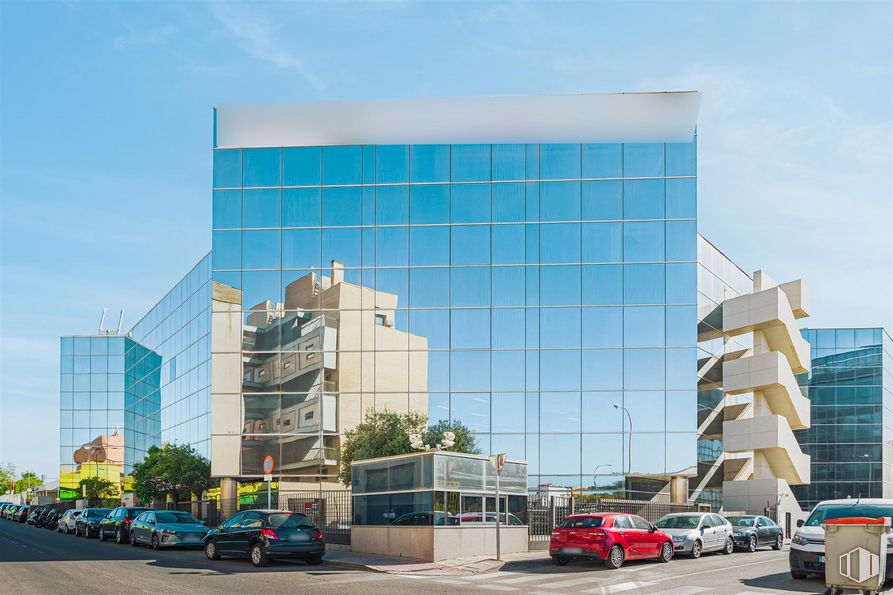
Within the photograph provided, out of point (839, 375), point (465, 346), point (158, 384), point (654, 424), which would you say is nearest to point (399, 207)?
point (465, 346)

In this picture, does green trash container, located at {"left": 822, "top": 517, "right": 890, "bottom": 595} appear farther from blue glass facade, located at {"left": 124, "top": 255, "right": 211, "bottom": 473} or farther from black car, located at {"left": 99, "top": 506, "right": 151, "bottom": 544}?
blue glass facade, located at {"left": 124, "top": 255, "right": 211, "bottom": 473}

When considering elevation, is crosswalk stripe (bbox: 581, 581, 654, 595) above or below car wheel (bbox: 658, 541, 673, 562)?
above

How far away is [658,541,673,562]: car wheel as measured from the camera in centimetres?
2619

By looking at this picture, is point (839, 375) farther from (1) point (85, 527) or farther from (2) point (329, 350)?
(1) point (85, 527)

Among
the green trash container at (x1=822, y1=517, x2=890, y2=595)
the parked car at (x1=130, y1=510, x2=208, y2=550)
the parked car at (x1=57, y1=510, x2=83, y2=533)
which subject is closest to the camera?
the green trash container at (x1=822, y1=517, x2=890, y2=595)

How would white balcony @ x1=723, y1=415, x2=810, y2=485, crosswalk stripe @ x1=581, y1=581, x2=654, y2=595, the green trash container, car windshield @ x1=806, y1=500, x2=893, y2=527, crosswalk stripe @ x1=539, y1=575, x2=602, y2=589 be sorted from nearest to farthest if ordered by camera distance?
the green trash container
crosswalk stripe @ x1=581, y1=581, x2=654, y2=595
crosswalk stripe @ x1=539, y1=575, x2=602, y2=589
car windshield @ x1=806, y1=500, x2=893, y2=527
white balcony @ x1=723, y1=415, x2=810, y2=485

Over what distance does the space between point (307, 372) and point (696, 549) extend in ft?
79.4

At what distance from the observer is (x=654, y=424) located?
45.6 m

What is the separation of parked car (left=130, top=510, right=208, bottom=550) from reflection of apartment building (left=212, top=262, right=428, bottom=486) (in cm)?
1434

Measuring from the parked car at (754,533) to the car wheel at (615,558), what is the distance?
8.52m

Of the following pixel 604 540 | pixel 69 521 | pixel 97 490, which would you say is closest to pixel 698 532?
pixel 604 540

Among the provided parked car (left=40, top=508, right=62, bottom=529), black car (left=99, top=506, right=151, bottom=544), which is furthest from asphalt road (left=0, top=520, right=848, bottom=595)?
parked car (left=40, top=508, right=62, bottom=529)

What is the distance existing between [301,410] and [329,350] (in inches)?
128

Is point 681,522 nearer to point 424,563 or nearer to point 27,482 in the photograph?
point 424,563
